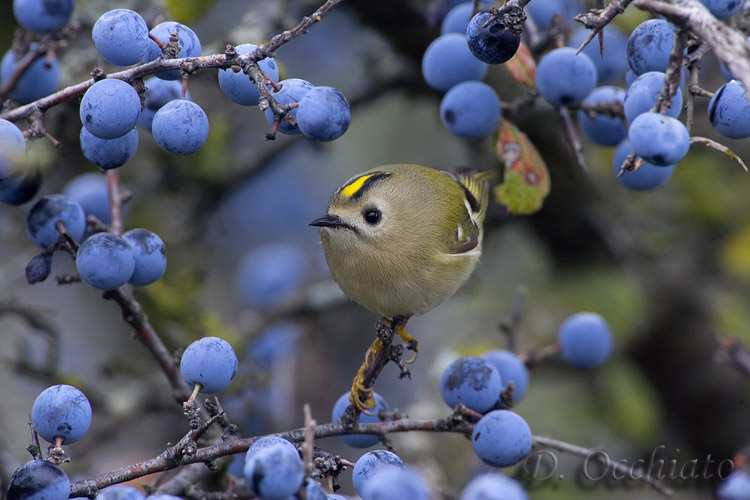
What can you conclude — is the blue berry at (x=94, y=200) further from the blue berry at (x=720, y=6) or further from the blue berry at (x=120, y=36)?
the blue berry at (x=720, y=6)

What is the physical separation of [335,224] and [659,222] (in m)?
1.93

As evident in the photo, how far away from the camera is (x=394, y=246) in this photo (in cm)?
285

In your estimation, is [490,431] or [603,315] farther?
[603,315]

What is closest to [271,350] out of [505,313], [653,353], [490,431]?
[505,313]

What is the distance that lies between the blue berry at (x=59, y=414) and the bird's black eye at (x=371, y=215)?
1446 mm

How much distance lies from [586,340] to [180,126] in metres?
1.48

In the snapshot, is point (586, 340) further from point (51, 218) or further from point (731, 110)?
point (51, 218)

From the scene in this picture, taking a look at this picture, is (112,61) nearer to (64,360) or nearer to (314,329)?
(314,329)

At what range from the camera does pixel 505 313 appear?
359cm

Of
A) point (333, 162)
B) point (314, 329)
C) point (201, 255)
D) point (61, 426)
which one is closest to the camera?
point (61, 426)

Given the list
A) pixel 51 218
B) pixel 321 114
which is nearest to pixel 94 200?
pixel 51 218

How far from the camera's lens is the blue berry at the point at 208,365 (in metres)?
1.65

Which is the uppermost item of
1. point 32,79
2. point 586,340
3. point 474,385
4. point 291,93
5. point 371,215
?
point 32,79

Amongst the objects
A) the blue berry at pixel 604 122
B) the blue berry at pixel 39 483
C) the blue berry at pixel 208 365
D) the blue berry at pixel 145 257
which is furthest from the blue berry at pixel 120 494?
the blue berry at pixel 604 122
